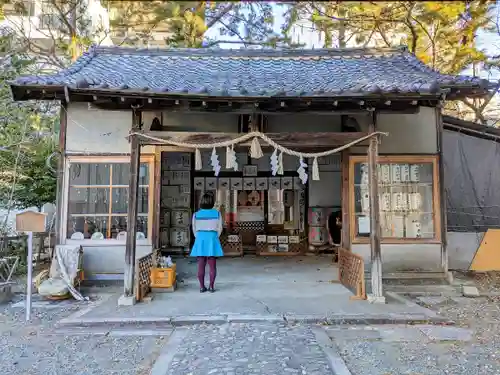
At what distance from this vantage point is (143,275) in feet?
19.7

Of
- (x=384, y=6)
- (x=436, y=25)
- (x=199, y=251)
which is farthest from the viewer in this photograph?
(x=436, y=25)

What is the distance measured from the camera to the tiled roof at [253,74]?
209 inches

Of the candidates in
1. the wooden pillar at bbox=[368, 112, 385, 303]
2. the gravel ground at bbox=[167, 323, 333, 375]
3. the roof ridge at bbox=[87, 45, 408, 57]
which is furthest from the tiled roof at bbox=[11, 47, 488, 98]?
the gravel ground at bbox=[167, 323, 333, 375]

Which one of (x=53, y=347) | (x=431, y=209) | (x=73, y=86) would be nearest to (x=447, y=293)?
(x=431, y=209)

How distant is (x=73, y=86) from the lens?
5160mm

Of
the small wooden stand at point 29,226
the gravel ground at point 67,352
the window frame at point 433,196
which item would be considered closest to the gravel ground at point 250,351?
the gravel ground at point 67,352

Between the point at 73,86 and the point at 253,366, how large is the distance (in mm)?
4257

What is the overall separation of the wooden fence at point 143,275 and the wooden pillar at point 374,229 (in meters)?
3.51

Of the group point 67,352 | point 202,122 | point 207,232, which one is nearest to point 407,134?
point 202,122

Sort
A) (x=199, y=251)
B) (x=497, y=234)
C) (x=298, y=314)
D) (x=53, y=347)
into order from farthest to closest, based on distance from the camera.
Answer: (x=497, y=234), (x=199, y=251), (x=298, y=314), (x=53, y=347)

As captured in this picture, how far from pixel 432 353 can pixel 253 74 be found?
18.6ft

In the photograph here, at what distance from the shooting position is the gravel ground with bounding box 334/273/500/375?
366 cm

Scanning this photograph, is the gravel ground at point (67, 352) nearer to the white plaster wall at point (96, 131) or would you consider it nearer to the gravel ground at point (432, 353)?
the gravel ground at point (432, 353)

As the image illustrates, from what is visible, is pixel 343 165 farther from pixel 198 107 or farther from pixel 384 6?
pixel 384 6
